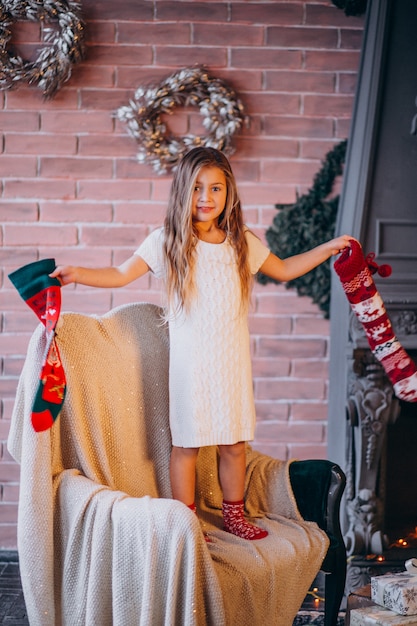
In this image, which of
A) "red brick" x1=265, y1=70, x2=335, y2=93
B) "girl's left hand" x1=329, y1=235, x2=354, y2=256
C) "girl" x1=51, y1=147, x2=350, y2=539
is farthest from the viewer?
"red brick" x1=265, y1=70, x2=335, y2=93

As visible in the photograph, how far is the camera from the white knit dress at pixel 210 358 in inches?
85.8

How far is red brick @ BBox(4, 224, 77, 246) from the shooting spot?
123 inches

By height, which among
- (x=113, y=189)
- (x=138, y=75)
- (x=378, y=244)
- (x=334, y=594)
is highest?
(x=138, y=75)

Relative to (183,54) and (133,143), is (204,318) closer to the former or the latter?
(133,143)

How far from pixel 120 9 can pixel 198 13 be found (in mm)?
324

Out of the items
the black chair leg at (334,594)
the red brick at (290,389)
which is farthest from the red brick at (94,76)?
the black chair leg at (334,594)

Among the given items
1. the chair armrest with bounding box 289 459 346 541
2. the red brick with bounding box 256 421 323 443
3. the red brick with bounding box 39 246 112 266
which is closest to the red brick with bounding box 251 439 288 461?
the red brick with bounding box 256 421 323 443

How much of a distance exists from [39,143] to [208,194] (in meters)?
1.20

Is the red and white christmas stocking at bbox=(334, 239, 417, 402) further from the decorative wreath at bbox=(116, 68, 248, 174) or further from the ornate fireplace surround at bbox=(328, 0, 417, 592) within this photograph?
the decorative wreath at bbox=(116, 68, 248, 174)

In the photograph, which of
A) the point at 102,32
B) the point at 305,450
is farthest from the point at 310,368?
the point at 102,32

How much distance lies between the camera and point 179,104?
10.1 ft

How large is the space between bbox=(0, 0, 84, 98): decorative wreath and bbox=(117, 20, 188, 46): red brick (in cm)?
19

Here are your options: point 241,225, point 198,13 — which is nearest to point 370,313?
point 241,225

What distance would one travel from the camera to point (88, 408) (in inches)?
84.5
